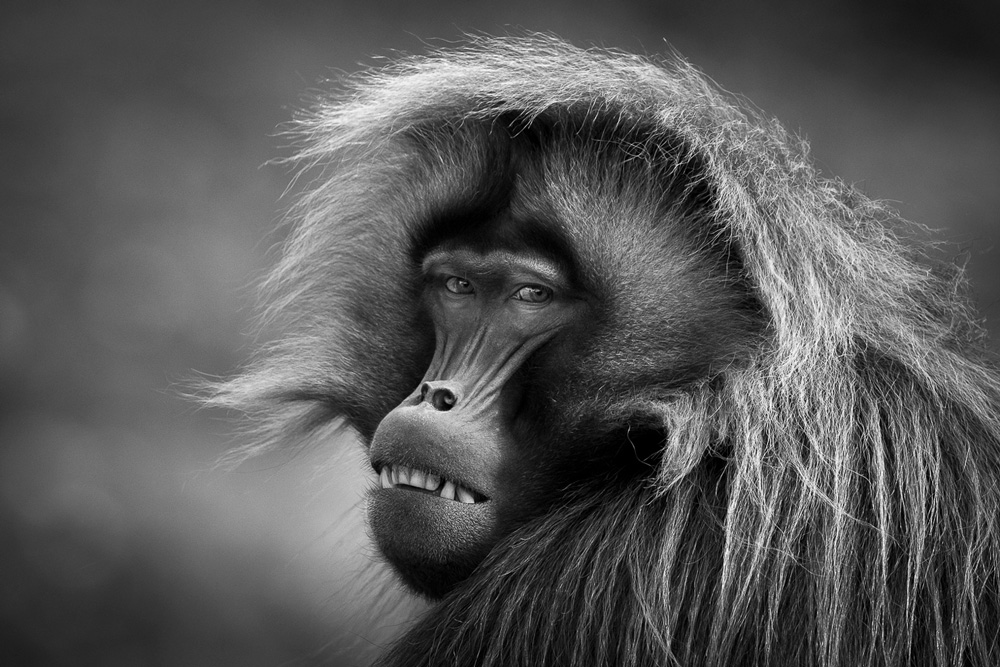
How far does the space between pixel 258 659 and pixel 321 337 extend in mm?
3137

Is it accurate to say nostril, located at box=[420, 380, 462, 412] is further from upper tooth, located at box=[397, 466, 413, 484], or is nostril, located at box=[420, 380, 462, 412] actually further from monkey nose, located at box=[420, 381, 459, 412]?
upper tooth, located at box=[397, 466, 413, 484]

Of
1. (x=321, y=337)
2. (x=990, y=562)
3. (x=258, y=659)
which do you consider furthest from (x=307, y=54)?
(x=990, y=562)

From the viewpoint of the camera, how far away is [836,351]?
104 inches

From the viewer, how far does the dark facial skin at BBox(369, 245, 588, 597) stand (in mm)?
2645

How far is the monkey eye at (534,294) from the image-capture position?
2.81 metres

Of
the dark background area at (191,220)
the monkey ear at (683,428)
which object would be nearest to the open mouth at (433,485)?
the monkey ear at (683,428)

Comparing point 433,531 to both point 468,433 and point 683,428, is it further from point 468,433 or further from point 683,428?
point 683,428

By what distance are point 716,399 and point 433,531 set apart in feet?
2.36

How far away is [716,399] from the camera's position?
262cm

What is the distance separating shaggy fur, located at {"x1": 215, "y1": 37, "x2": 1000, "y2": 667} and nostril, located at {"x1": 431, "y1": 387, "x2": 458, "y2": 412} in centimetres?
25

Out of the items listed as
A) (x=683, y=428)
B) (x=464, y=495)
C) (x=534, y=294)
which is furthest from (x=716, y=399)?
(x=464, y=495)

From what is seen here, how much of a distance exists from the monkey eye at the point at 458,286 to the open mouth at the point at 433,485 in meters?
0.53

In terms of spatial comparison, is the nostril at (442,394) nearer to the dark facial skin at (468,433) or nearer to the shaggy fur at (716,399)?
the dark facial skin at (468,433)

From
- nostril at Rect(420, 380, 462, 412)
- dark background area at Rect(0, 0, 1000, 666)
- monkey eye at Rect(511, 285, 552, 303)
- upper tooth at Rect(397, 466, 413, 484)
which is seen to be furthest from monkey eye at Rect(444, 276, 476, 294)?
dark background area at Rect(0, 0, 1000, 666)
